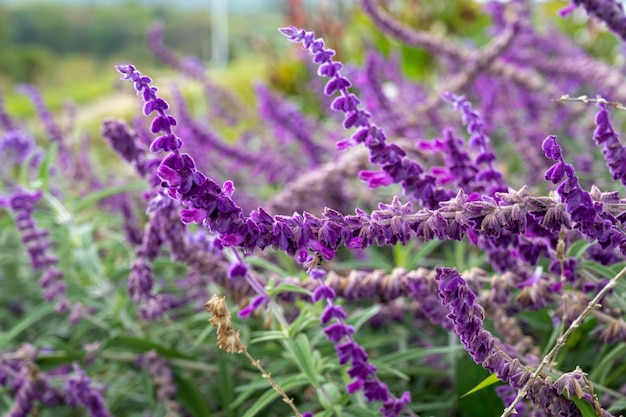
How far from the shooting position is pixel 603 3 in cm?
122

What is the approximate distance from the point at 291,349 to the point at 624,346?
0.58m

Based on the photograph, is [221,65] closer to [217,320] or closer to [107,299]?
[107,299]

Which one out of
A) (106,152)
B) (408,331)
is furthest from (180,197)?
(106,152)

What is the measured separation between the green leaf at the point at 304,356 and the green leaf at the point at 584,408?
46cm

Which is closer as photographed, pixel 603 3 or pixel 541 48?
pixel 603 3

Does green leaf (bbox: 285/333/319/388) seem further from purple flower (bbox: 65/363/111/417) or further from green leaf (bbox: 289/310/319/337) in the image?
purple flower (bbox: 65/363/111/417)

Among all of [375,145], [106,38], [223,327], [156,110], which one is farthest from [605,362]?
[106,38]

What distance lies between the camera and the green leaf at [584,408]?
896mm

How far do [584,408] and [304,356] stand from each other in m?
0.51

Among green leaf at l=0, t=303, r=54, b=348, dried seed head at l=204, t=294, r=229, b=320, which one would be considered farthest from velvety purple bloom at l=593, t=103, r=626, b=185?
green leaf at l=0, t=303, r=54, b=348

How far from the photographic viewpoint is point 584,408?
2.95ft

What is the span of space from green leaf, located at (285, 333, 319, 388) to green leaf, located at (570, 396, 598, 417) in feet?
1.49

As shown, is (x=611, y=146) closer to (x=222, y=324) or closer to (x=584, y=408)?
(x=584, y=408)

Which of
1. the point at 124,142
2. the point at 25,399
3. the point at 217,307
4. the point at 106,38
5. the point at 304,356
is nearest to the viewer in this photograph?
the point at 217,307
